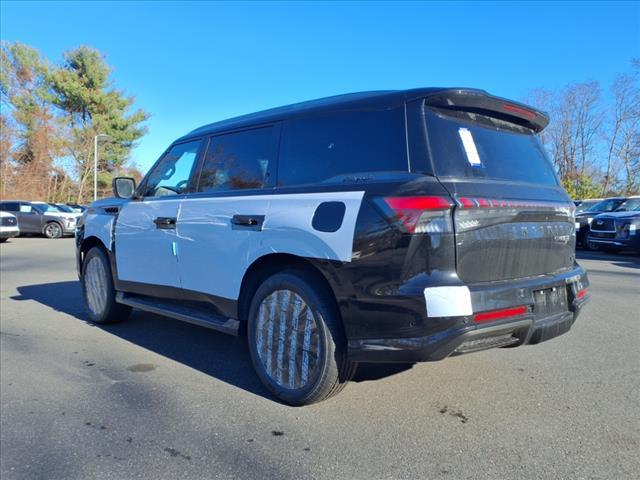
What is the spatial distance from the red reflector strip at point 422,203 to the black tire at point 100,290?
371 centimetres

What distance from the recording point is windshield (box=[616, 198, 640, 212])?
15.3 meters

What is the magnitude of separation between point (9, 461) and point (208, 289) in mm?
1697

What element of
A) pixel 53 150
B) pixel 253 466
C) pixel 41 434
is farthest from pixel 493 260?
pixel 53 150

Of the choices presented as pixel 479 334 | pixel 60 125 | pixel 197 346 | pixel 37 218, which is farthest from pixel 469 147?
pixel 60 125

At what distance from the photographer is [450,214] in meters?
2.74

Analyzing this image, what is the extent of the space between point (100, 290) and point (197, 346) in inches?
57.4

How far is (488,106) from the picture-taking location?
325cm

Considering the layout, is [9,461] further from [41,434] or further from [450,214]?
[450,214]

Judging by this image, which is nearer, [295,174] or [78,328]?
[295,174]

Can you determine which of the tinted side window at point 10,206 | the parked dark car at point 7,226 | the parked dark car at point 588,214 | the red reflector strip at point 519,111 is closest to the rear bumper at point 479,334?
the red reflector strip at point 519,111

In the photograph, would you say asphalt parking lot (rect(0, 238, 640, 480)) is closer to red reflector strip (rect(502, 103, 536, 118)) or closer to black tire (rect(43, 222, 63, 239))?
red reflector strip (rect(502, 103, 536, 118))

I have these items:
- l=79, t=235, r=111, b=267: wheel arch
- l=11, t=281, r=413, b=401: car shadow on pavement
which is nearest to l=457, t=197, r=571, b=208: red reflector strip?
l=11, t=281, r=413, b=401: car shadow on pavement

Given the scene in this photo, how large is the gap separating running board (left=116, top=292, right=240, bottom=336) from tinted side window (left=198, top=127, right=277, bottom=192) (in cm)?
102

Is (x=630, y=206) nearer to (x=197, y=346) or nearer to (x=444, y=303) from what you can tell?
(x=197, y=346)
